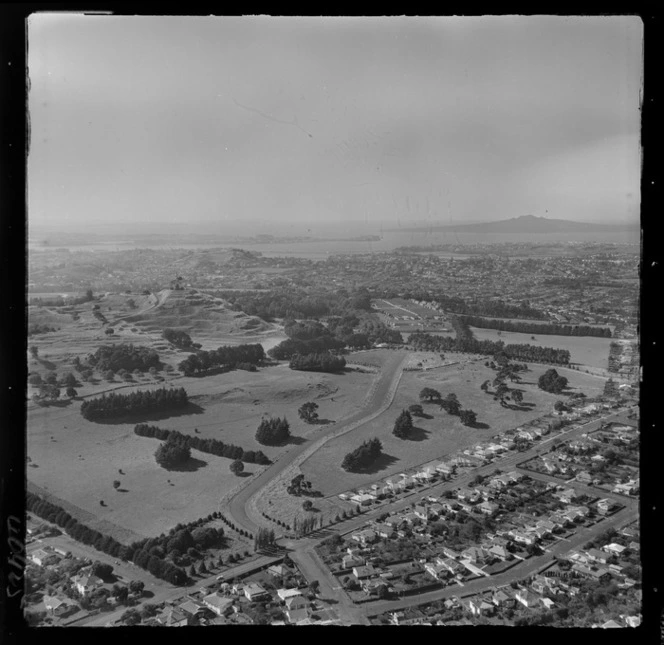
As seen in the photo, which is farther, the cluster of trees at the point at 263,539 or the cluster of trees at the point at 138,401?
the cluster of trees at the point at 138,401

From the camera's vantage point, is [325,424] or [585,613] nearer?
[585,613]

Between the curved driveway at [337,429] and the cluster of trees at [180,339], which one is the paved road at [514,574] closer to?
the curved driveway at [337,429]

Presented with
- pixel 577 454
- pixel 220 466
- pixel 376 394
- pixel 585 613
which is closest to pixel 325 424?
pixel 376 394

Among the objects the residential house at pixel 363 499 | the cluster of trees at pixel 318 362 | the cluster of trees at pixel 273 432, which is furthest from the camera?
the cluster of trees at pixel 318 362

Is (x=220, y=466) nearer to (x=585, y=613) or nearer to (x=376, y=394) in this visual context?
(x=376, y=394)

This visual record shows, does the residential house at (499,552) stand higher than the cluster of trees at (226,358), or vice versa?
the cluster of trees at (226,358)

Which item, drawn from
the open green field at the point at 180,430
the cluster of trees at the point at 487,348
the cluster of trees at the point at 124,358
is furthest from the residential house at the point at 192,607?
the cluster of trees at the point at 487,348
